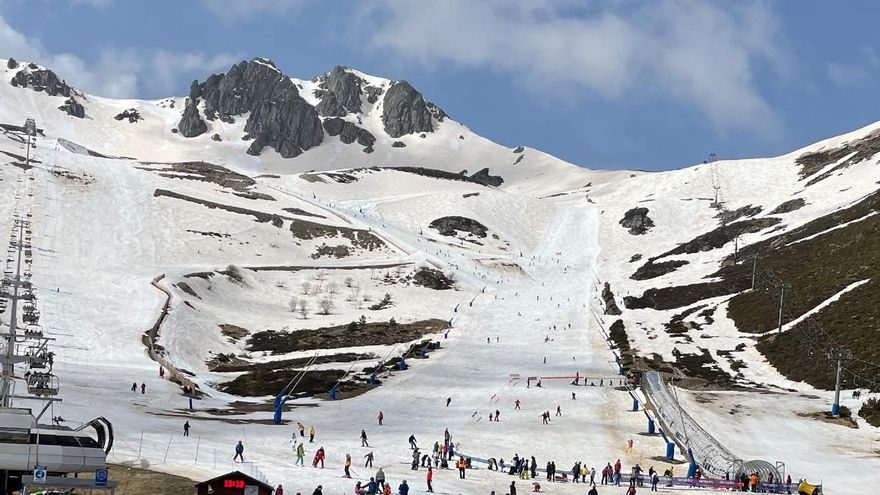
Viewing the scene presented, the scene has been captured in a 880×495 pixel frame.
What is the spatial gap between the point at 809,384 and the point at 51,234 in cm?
11269

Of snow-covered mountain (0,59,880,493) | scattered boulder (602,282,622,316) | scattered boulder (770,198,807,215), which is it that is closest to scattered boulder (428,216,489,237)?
snow-covered mountain (0,59,880,493)

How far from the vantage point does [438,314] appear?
114312mm

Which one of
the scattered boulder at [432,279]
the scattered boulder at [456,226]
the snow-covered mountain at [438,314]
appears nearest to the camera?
the snow-covered mountain at [438,314]

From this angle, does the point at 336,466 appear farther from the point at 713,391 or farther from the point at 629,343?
the point at 629,343

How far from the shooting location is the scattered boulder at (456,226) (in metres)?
187

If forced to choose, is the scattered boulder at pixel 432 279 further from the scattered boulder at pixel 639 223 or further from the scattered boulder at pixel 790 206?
the scattered boulder at pixel 790 206

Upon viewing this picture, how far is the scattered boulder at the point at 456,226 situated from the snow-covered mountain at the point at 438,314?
729mm

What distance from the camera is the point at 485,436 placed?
2156 inches

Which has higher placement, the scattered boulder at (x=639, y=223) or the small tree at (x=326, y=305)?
the scattered boulder at (x=639, y=223)

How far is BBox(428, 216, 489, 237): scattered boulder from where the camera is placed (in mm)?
187125

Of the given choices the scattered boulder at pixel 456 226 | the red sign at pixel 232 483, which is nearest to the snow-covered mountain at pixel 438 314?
the scattered boulder at pixel 456 226

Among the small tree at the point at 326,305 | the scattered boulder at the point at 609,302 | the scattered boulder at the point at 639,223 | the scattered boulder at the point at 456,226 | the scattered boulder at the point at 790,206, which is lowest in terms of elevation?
the small tree at the point at 326,305

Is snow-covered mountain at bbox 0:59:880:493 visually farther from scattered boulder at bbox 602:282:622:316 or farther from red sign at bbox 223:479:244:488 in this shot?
red sign at bbox 223:479:244:488

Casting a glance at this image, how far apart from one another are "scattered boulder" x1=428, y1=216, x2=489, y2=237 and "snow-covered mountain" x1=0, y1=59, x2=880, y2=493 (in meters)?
0.73
